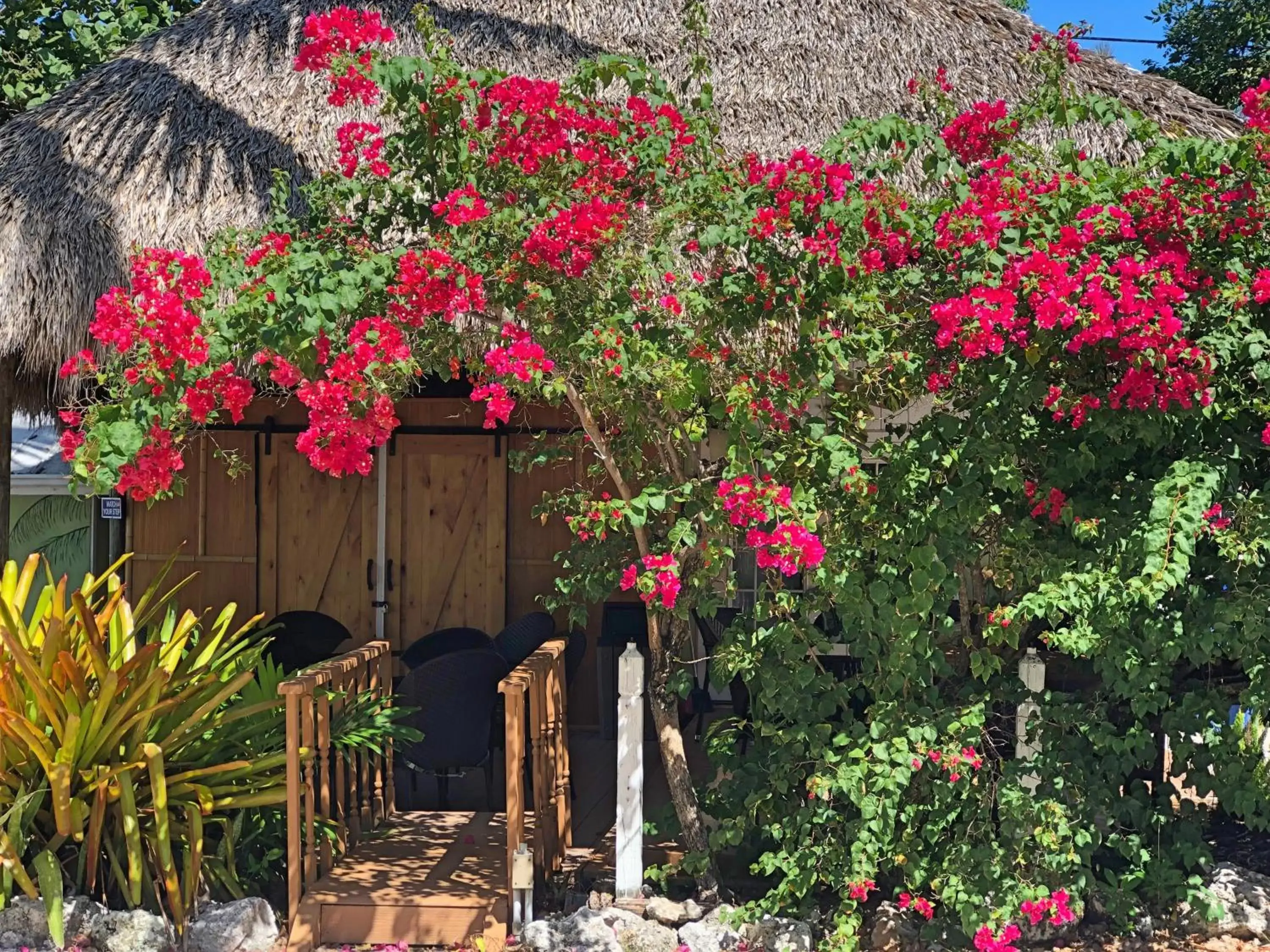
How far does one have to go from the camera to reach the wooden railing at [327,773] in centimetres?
412

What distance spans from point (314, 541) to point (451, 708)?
2712 mm

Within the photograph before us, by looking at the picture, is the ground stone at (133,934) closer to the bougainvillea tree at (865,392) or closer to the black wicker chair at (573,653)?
the bougainvillea tree at (865,392)

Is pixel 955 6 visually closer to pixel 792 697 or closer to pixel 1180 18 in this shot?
pixel 792 697

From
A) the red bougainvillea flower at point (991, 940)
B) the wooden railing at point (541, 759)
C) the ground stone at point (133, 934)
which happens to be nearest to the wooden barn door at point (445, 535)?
the wooden railing at point (541, 759)

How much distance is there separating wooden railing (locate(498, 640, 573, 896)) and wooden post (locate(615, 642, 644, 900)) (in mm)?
319

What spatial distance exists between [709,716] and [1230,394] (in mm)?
3751

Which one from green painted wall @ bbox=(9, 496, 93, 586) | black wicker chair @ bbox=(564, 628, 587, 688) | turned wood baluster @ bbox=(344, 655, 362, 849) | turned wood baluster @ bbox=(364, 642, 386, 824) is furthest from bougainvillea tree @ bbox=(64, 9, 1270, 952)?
green painted wall @ bbox=(9, 496, 93, 586)

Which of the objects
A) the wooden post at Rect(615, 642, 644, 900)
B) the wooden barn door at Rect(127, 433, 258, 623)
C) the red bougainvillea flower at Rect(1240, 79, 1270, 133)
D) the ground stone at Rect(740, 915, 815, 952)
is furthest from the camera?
the wooden barn door at Rect(127, 433, 258, 623)

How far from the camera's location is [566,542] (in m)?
7.10

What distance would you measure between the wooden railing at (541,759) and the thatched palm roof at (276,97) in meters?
2.48

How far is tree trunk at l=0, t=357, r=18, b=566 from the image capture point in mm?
5961

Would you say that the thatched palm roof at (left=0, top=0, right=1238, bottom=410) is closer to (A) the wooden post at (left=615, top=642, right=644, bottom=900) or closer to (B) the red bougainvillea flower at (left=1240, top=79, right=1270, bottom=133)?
(B) the red bougainvillea flower at (left=1240, top=79, right=1270, bottom=133)

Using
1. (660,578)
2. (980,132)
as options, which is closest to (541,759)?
(660,578)

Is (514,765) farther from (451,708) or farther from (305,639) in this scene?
(305,639)
